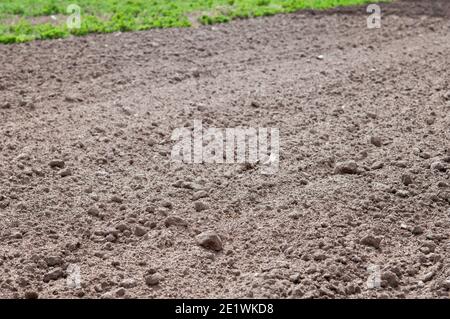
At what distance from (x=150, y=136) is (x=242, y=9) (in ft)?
12.9

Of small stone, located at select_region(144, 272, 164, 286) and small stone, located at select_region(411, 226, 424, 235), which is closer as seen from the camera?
small stone, located at select_region(144, 272, 164, 286)

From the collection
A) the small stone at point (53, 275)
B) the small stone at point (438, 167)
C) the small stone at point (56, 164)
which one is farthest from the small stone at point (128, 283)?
the small stone at point (438, 167)

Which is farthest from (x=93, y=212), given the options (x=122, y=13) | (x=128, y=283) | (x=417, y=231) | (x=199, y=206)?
(x=122, y=13)

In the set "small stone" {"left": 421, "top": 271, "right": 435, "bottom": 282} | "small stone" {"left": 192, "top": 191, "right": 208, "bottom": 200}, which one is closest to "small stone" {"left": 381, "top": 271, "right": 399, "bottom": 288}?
"small stone" {"left": 421, "top": 271, "right": 435, "bottom": 282}

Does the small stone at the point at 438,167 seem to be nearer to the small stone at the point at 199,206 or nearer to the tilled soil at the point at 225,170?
the tilled soil at the point at 225,170

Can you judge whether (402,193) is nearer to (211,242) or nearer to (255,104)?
(211,242)

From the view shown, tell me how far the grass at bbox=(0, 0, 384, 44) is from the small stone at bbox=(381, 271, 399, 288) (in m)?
5.29

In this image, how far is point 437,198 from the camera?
5.20 meters

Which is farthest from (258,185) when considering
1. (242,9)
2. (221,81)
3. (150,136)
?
(242,9)

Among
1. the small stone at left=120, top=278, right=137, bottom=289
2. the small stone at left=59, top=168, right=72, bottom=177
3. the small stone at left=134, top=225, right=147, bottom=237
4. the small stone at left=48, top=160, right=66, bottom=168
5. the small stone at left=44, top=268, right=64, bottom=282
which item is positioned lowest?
the small stone at left=120, top=278, right=137, bottom=289

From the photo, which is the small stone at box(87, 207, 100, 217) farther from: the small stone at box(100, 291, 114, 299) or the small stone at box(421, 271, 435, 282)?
the small stone at box(421, 271, 435, 282)

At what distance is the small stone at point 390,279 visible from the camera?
4.28 metres

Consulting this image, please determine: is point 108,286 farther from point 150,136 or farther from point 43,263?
point 150,136

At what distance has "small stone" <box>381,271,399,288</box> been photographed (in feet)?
14.0
